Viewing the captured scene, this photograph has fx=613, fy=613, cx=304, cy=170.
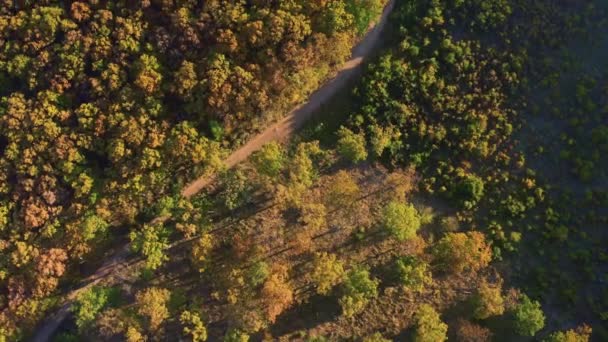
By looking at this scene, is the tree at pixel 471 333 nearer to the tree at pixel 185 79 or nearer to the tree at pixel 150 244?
the tree at pixel 150 244

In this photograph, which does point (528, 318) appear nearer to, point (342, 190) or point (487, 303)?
point (487, 303)

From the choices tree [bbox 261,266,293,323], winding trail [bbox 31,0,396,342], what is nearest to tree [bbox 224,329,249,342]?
tree [bbox 261,266,293,323]

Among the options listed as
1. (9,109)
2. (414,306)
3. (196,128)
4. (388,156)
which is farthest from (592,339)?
(9,109)

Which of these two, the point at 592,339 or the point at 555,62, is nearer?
the point at 592,339

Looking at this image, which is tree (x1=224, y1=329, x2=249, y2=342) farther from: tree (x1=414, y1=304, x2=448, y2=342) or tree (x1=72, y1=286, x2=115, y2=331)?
tree (x1=414, y1=304, x2=448, y2=342)

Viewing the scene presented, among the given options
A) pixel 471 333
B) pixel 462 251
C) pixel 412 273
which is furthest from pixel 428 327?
pixel 462 251

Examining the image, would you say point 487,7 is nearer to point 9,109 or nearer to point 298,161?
point 298,161
